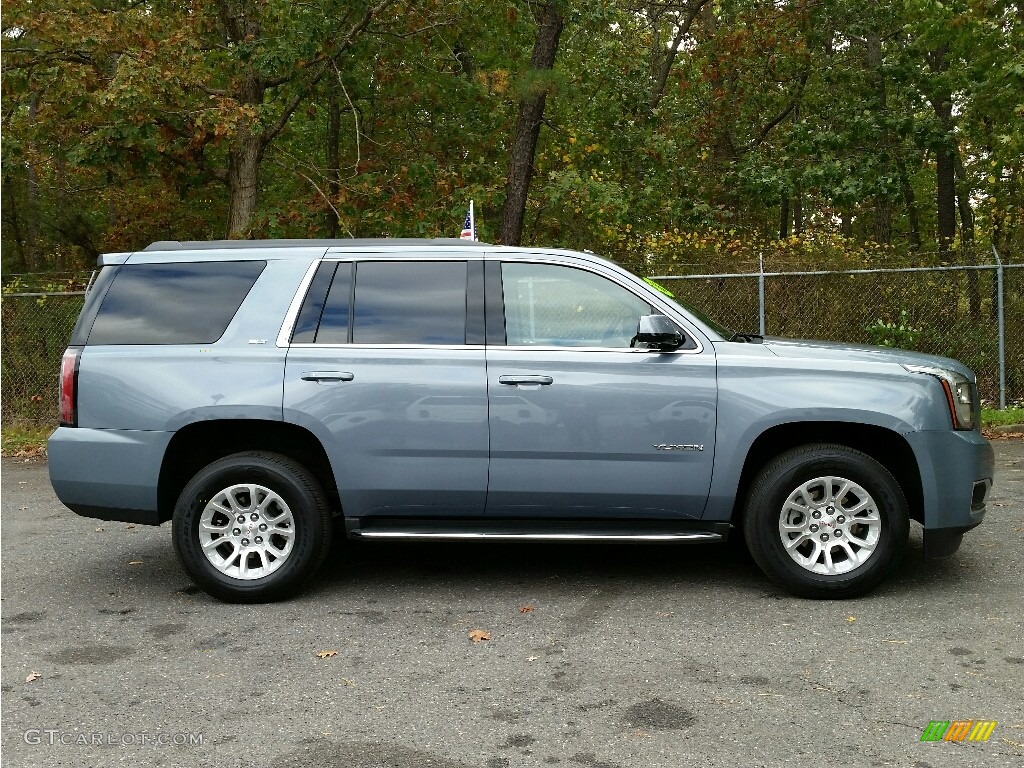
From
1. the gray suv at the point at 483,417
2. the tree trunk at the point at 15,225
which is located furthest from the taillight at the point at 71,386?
the tree trunk at the point at 15,225

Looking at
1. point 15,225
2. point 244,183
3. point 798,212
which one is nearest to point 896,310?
point 244,183

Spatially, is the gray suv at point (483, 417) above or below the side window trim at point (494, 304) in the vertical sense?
below

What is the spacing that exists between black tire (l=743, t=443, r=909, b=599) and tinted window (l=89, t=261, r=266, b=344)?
3.21 metres

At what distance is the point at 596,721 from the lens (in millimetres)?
4227

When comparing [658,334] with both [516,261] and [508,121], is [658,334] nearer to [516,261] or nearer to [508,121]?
[516,261]

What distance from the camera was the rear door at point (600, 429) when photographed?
5.90 meters

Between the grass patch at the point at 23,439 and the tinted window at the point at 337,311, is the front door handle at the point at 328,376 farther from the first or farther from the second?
the grass patch at the point at 23,439

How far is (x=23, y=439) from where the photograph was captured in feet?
44.7

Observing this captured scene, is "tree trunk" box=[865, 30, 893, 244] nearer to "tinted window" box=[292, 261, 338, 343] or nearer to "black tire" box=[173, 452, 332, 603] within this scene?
"tinted window" box=[292, 261, 338, 343]

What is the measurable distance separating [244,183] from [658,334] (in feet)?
45.4

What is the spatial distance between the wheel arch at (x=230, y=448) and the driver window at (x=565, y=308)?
1.36 m

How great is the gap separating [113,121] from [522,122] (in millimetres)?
6161

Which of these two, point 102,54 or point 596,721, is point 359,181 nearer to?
point 102,54

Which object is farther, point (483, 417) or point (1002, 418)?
point (1002, 418)
